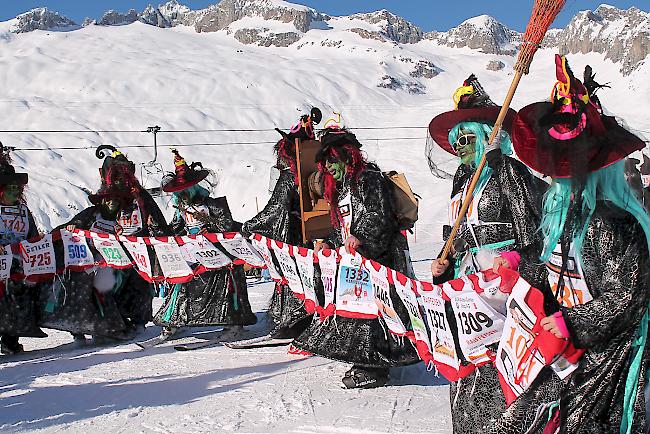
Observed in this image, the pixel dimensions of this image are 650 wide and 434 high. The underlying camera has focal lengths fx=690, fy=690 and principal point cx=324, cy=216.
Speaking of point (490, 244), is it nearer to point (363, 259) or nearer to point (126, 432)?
point (363, 259)

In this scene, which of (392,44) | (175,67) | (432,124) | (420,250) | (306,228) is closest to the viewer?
(432,124)

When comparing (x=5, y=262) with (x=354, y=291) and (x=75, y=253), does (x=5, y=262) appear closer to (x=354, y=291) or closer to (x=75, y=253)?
(x=75, y=253)

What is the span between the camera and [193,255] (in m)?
6.59

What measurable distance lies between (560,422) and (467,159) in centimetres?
157

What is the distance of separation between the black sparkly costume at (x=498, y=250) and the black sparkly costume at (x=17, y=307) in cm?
447

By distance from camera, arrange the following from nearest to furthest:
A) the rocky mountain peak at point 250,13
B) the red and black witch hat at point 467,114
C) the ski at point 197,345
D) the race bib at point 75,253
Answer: the red and black witch hat at point 467,114 < the ski at point 197,345 < the race bib at point 75,253 < the rocky mountain peak at point 250,13

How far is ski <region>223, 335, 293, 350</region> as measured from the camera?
249 inches

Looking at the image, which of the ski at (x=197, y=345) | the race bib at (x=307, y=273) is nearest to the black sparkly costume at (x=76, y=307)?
the ski at (x=197, y=345)

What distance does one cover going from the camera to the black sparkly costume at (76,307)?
6680mm

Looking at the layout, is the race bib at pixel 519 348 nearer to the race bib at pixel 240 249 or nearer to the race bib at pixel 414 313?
the race bib at pixel 414 313

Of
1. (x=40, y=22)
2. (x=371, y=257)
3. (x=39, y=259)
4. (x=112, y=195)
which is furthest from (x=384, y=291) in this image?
(x=40, y=22)

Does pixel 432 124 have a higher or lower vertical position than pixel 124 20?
lower

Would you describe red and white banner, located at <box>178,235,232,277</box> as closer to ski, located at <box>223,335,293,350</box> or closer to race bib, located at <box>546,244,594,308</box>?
ski, located at <box>223,335,293,350</box>

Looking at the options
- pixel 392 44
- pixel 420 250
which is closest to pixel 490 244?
pixel 420 250
